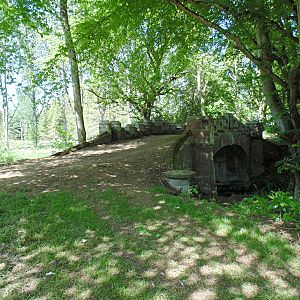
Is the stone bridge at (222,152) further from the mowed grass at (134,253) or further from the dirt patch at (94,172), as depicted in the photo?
the mowed grass at (134,253)

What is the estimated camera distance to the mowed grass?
2617 mm

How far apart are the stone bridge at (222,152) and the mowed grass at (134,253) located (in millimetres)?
3786

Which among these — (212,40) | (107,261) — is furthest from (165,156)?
(107,261)

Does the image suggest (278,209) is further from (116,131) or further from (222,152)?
(116,131)

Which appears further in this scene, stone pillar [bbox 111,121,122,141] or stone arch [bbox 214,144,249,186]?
stone arch [bbox 214,144,249,186]

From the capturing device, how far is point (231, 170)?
13602 mm

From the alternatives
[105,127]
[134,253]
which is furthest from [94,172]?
[105,127]

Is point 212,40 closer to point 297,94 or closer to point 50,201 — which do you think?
point 297,94

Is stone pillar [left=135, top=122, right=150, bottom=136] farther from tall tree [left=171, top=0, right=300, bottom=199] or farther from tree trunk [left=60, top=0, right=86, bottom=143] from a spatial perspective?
tall tree [left=171, top=0, right=300, bottom=199]

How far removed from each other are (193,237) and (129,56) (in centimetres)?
1319

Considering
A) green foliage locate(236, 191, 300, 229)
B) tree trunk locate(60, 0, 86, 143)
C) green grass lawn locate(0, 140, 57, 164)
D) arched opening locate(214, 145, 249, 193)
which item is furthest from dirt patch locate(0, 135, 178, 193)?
arched opening locate(214, 145, 249, 193)

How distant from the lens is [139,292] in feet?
8.42

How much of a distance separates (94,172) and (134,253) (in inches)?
144

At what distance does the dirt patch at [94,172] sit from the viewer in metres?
5.56
